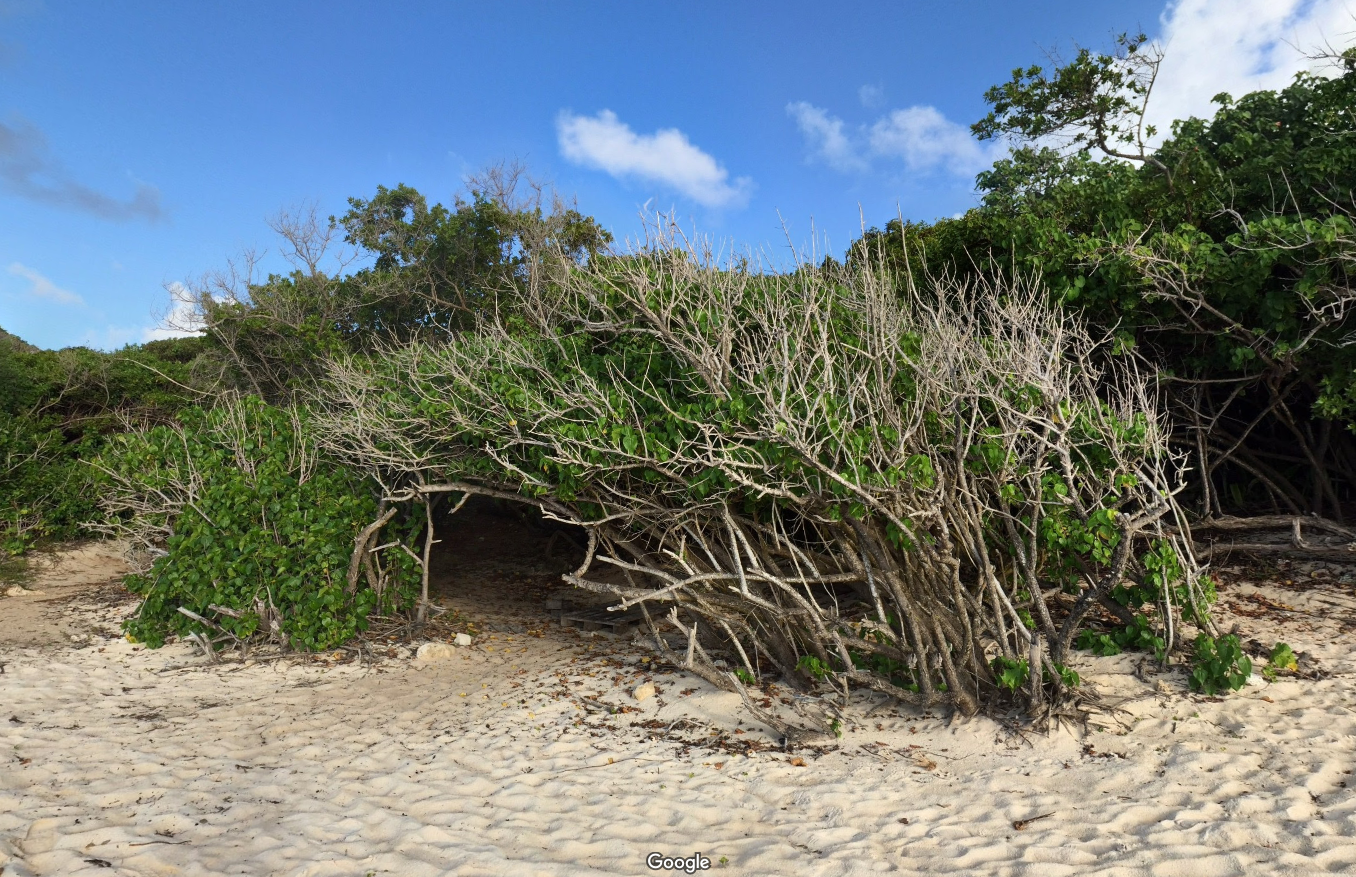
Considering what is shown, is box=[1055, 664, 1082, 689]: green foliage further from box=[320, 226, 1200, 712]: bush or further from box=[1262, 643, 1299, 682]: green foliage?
box=[1262, 643, 1299, 682]: green foliage

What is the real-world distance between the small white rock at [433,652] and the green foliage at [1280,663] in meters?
7.77

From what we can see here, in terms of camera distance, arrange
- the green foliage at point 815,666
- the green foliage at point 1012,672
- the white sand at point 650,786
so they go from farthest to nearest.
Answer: the green foliage at point 815,666 < the green foliage at point 1012,672 < the white sand at point 650,786

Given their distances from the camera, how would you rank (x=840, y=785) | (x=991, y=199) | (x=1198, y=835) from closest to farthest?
(x=1198, y=835) < (x=840, y=785) < (x=991, y=199)

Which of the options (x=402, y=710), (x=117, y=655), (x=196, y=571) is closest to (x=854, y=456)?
(x=402, y=710)

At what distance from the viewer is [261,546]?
29.4 feet

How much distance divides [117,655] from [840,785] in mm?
8315

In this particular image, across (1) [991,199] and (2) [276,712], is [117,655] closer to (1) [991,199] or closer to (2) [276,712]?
(2) [276,712]

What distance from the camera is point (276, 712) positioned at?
23.9ft

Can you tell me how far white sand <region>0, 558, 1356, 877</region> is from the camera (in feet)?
14.4

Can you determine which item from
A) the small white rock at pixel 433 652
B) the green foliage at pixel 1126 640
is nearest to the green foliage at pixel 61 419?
the small white rock at pixel 433 652

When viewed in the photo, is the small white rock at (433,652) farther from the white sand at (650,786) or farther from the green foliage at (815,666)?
the green foliage at (815,666)

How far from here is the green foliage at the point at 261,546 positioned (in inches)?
350

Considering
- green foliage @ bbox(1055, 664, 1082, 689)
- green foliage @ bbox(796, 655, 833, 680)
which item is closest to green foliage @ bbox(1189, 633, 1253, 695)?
green foliage @ bbox(1055, 664, 1082, 689)

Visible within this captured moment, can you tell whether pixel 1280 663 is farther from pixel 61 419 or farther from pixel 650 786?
pixel 61 419
